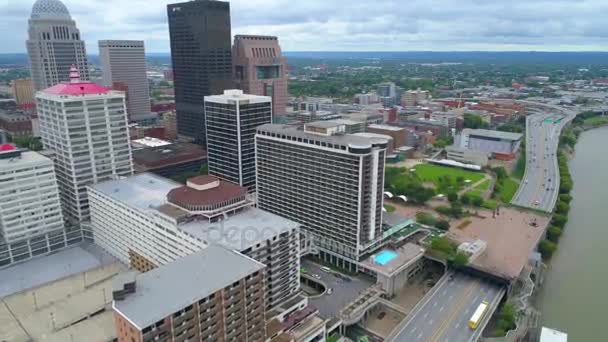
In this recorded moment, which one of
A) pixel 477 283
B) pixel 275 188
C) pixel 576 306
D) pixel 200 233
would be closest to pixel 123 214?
pixel 200 233

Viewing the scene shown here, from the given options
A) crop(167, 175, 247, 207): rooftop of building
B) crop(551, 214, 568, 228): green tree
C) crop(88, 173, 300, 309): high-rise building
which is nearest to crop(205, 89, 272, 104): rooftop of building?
crop(88, 173, 300, 309): high-rise building

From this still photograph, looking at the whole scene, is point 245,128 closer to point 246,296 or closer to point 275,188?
point 275,188

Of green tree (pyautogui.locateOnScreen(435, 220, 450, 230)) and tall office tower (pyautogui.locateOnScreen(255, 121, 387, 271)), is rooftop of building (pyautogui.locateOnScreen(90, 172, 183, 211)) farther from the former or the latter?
green tree (pyautogui.locateOnScreen(435, 220, 450, 230))

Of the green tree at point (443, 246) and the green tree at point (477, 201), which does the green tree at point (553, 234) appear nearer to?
the green tree at point (477, 201)

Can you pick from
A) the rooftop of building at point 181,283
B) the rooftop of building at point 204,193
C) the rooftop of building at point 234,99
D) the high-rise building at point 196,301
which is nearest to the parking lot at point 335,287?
the high-rise building at point 196,301

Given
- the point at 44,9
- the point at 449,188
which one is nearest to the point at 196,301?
the point at 449,188

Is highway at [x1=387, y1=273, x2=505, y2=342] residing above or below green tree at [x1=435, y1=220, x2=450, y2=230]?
below
